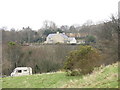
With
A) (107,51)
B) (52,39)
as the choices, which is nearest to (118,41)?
(107,51)

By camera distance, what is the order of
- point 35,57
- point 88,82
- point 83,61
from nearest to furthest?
point 88,82
point 83,61
point 35,57

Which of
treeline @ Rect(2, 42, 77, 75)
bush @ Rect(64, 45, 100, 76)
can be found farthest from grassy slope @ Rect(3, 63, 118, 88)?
treeline @ Rect(2, 42, 77, 75)

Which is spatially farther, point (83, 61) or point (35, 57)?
point (35, 57)

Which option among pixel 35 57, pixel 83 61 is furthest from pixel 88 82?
pixel 35 57

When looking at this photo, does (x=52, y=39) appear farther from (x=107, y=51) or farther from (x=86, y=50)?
(x=86, y=50)

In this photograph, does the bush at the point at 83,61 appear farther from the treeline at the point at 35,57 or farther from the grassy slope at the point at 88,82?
the treeline at the point at 35,57

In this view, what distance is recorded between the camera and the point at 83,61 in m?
11.3

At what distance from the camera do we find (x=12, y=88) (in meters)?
9.59

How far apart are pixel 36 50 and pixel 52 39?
68.6ft

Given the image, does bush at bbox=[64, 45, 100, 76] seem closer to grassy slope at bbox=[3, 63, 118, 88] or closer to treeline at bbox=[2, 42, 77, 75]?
grassy slope at bbox=[3, 63, 118, 88]

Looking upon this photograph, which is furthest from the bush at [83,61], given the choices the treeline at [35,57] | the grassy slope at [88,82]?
the treeline at [35,57]

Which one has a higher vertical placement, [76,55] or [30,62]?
[76,55]

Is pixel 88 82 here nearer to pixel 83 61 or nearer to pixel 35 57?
pixel 83 61

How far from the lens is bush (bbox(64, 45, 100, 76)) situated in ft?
36.8
